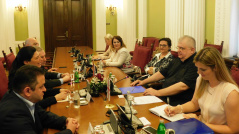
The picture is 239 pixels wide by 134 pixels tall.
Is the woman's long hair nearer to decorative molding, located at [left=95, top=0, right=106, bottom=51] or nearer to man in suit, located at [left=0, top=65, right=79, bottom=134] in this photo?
man in suit, located at [left=0, top=65, right=79, bottom=134]

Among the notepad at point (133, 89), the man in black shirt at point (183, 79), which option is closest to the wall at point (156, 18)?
the man in black shirt at point (183, 79)

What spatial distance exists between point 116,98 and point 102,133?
3.21ft

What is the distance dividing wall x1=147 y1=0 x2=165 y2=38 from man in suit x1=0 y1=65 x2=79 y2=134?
20.9ft

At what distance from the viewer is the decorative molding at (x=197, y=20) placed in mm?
5543

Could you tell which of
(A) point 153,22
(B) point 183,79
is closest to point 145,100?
(B) point 183,79

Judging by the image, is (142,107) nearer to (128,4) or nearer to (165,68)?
(165,68)

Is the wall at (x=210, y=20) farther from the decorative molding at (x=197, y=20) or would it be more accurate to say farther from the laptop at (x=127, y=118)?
the laptop at (x=127, y=118)

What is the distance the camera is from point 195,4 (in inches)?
220

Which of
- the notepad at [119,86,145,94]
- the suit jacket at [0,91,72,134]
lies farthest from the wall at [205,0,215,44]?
Answer: the suit jacket at [0,91,72,134]

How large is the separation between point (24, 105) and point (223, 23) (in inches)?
159

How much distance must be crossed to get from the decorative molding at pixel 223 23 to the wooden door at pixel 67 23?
20.0 feet

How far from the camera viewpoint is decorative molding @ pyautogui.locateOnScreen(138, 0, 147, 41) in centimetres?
895

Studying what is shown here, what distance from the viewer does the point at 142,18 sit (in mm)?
8984

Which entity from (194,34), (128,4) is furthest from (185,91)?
(128,4)
